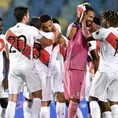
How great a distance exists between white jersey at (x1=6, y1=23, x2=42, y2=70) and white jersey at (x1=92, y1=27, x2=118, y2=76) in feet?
2.12

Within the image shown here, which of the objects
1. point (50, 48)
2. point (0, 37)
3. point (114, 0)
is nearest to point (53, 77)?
point (50, 48)

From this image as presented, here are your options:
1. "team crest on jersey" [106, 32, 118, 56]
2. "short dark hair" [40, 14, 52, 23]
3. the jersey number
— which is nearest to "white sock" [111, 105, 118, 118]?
"team crest on jersey" [106, 32, 118, 56]

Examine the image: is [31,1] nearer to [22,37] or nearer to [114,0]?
[114,0]

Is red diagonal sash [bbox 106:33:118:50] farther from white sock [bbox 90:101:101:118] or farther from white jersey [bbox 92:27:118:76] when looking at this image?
white sock [bbox 90:101:101:118]

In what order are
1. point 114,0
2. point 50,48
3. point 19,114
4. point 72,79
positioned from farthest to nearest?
point 114,0 → point 19,114 → point 50,48 → point 72,79

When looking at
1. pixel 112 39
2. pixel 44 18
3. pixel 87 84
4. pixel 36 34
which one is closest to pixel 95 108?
pixel 112 39

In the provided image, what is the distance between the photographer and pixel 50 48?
5352mm

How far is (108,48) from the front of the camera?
15.1 ft

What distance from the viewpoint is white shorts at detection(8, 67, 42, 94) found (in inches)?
190

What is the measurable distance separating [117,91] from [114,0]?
21.7 ft

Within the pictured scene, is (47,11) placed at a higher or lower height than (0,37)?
higher

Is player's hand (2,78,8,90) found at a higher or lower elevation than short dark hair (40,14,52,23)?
lower

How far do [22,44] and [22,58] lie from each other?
0.48 ft

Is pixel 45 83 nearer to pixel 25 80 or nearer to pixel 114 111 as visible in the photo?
pixel 25 80
